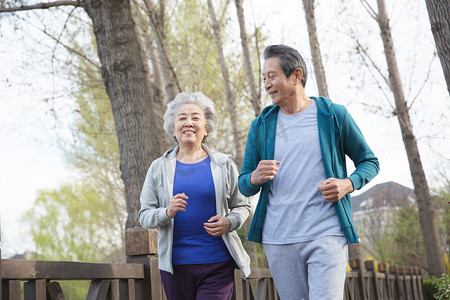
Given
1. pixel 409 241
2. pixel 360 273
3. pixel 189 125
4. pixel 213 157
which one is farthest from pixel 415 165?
pixel 189 125

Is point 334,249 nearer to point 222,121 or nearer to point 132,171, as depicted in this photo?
point 132,171

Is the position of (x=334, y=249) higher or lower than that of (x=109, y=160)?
lower

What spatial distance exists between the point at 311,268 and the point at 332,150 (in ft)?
1.90

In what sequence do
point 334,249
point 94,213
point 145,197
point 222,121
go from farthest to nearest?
point 94,213 → point 222,121 → point 145,197 → point 334,249

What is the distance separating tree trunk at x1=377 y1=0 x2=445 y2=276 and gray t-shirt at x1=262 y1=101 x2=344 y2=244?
1044cm

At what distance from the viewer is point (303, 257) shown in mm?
2457

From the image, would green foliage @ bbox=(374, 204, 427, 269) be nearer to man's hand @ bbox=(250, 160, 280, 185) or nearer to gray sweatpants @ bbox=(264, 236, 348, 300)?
gray sweatpants @ bbox=(264, 236, 348, 300)

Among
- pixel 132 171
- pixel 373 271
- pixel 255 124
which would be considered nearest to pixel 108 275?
pixel 255 124

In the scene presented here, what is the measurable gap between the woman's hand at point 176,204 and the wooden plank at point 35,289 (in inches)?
30.0

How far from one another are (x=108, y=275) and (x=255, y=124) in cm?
136

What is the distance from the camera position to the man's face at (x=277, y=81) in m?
2.63

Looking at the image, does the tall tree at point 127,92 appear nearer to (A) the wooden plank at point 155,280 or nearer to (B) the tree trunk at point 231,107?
(A) the wooden plank at point 155,280

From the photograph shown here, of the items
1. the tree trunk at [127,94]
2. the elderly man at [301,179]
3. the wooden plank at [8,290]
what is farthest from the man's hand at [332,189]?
the tree trunk at [127,94]

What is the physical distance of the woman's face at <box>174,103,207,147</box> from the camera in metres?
3.02
